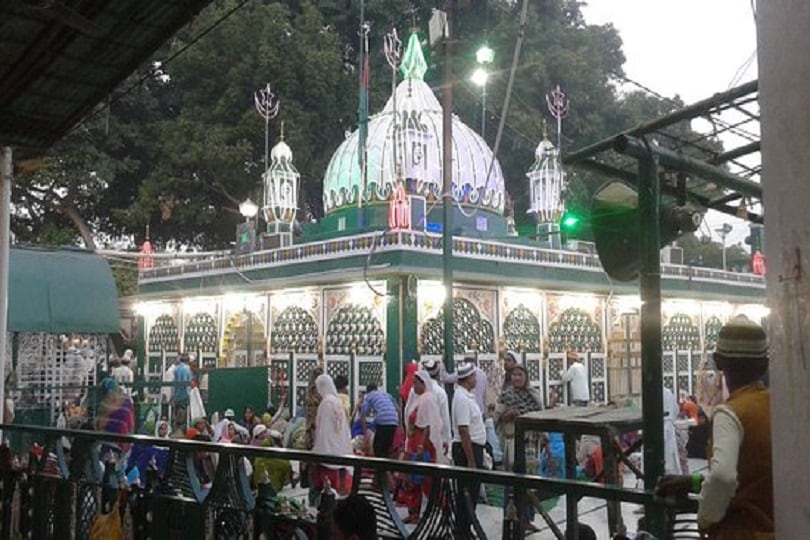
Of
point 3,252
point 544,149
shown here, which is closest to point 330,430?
point 3,252

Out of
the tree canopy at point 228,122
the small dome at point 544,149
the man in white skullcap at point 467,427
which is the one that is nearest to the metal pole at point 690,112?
the man in white skullcap at point 467,427

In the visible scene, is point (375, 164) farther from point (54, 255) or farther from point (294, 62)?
point (294, 62)

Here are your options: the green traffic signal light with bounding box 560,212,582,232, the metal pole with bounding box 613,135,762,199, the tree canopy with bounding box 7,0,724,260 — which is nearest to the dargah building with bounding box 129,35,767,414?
the green traffic signal light with bounding box 560,212,582,232

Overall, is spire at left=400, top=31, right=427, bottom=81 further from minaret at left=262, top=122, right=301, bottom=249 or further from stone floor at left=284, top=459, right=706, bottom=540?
stone floor at left=284, top=459, right=706, bottom=540

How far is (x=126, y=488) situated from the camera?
4.97 meters

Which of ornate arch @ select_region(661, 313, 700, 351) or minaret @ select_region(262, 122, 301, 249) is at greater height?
minaret @ select_region(262, 122, 301, 249)

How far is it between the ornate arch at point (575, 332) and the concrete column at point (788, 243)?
1762cm

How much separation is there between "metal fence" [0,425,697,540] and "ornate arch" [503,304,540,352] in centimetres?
1351

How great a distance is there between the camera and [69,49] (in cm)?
594

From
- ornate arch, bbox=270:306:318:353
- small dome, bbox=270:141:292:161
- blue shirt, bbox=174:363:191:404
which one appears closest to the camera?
blue shirt, bbox=174:363:191:404

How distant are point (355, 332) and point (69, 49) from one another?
1178 centimetres

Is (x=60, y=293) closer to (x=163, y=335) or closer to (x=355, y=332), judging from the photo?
(x=355, y=332)

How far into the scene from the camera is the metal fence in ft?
11.3

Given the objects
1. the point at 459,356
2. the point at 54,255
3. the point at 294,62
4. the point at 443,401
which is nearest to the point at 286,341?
the point at 459,356
